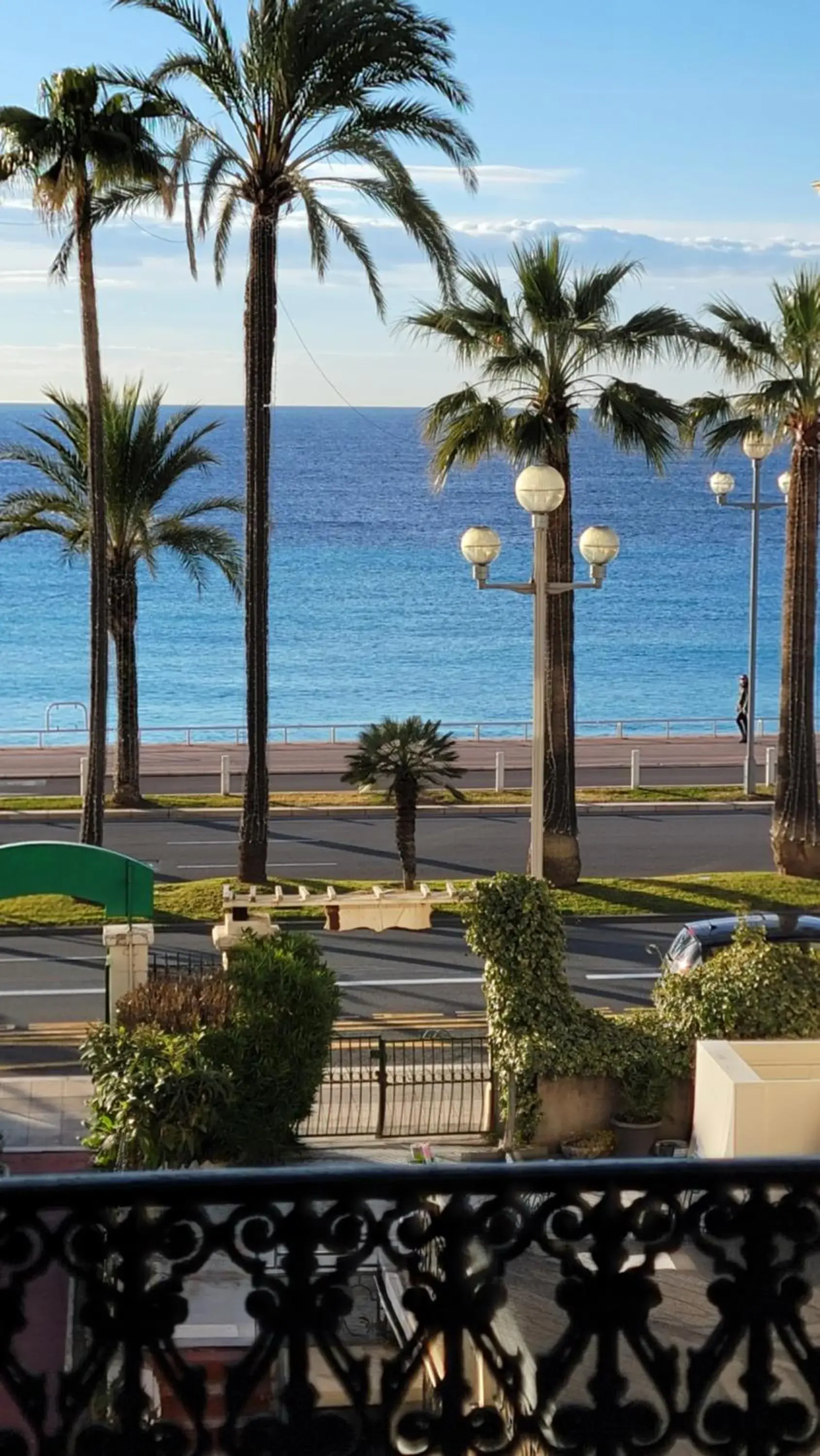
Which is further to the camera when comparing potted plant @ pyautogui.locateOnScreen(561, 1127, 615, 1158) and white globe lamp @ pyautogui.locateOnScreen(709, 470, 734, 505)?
white globe lamp @ pyautogui.locateOnScreen(709, 470, 734, 505)

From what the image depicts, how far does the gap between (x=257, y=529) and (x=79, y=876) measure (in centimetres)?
860

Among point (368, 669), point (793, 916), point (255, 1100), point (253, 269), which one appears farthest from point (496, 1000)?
point (368, 669)

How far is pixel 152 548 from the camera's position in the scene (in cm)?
3616

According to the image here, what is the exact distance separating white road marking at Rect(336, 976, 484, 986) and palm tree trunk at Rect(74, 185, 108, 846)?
656 cm

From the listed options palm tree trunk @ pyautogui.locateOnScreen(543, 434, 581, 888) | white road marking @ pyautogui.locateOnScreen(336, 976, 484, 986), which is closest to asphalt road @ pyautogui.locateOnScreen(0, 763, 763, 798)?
palm tree trunk @ pyautogui.locateOnScreen(543, 434, 581, 888)

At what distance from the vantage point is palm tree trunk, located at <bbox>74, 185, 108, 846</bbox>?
27359mm

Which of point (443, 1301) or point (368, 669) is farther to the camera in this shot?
point (368, 669)

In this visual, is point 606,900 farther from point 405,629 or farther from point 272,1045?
point 405,629

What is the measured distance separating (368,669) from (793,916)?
84.1 metres

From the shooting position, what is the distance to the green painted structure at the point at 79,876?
19.9 metres

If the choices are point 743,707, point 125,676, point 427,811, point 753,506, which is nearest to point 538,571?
point 427,811

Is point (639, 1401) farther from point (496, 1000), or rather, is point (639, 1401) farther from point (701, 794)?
point (701, 794)

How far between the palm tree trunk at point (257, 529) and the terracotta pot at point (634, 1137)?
12314mm

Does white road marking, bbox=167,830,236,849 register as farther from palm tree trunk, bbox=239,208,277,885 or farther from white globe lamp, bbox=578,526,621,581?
white globe lamp, bbox=578,526,621,581
